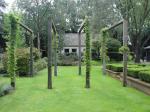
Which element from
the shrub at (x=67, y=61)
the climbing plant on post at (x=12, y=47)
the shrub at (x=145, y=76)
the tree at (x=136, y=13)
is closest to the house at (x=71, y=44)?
the shrub at (x=67, y=61)

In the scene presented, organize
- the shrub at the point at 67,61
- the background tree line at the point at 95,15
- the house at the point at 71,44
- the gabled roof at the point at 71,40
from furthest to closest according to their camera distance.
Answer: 1. the gabled roof at the point at 71,40
2. the house at the point at 71,44
3. the shrub at the point at 67,61
4. the background tree line at the point at 95,15

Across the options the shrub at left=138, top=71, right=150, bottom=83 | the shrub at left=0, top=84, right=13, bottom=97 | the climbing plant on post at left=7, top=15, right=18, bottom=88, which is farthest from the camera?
the climbing plant on post at left=7, top=15, right=18, bottom=88

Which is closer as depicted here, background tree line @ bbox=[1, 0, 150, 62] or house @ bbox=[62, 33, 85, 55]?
background tree line @ bbox=[1, 0, 150, 62]

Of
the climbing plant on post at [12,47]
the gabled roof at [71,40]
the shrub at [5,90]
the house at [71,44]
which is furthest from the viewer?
the gabled roof at [71,40]

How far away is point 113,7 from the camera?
126ft

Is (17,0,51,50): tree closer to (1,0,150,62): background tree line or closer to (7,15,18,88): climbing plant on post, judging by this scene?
(1,0,150,62): background tree line

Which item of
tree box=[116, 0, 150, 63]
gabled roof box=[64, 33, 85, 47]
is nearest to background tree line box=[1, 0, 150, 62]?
tree box=[116, 0, 150, 63]

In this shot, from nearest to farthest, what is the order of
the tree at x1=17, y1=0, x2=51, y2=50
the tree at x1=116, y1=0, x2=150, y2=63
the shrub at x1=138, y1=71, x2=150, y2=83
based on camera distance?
the shrub at x1=138, y1=71, x2=150, y2=83, the tree at x1=116, y1=0, x2=150, y2=63, the tree at x1=17, y1=0, x2=51, y2=50

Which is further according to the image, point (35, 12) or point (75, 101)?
point (35, 12)

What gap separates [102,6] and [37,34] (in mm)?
12893

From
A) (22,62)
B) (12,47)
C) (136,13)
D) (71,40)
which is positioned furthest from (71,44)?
(12,47)

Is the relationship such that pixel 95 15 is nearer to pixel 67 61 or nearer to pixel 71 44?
pixel 67 61

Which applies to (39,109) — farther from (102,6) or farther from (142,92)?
(102,6)

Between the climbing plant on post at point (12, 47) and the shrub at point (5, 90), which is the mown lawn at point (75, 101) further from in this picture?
the climbing plant on post at point (12, 47)
